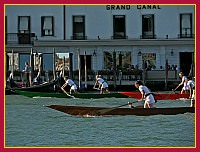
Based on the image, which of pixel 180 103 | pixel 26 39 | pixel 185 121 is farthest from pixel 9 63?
pixel 185 121

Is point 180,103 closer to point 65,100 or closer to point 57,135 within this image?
point 65,100

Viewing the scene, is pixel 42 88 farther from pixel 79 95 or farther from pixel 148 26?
pixel 148 26

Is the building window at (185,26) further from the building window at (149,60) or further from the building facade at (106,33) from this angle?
the building window at (149,60)

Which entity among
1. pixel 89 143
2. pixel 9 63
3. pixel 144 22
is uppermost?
pixel 144 22

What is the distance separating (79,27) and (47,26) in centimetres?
213

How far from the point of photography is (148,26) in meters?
33.8

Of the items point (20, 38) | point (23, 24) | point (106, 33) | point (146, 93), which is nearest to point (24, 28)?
point (23, 24)

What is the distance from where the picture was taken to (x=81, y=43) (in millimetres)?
33438

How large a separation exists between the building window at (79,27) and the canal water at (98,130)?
16.6m

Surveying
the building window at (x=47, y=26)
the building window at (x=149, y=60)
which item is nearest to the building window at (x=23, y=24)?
the building window at (x=47, y=26)

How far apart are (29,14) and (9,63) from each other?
3.52m

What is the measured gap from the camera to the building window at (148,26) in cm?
3362

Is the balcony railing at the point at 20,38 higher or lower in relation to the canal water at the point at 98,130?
higher

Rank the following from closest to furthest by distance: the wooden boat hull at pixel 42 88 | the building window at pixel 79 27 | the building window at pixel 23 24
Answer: the wooden boat hull at pixel 42 88 < the building window at pixel 79 27 < the building window at pixel 23 24
